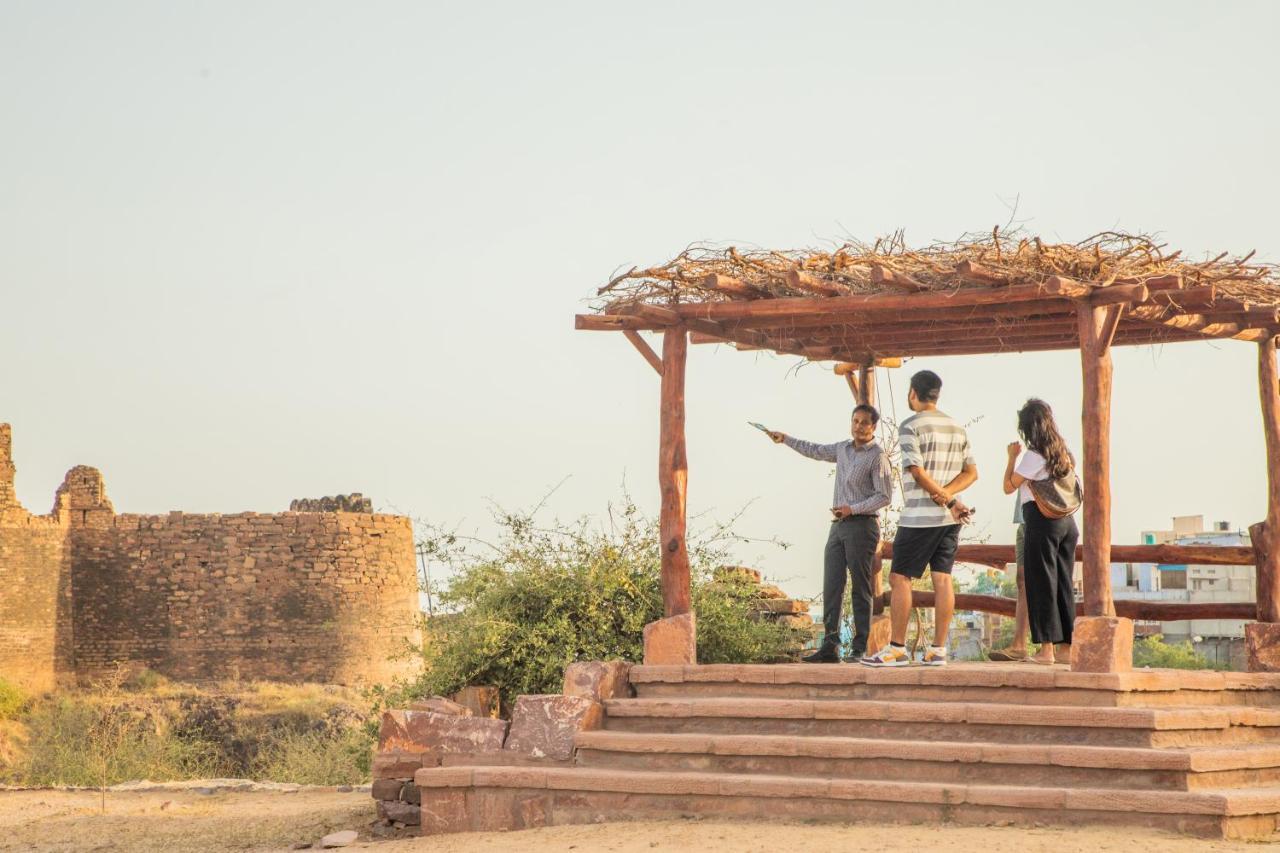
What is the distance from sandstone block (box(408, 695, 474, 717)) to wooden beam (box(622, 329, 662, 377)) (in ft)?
7.18

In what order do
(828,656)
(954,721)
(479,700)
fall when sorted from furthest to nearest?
(479,700)
(828,656)
(954,721)

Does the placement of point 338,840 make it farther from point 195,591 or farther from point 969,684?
point 195,591

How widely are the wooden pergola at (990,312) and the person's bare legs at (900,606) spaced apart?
890 millimetres

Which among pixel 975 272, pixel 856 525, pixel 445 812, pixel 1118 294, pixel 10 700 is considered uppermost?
pixel 975 272

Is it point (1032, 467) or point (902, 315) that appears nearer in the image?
point (1032, 467)

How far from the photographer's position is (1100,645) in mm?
7414

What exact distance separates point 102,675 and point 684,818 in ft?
66.3

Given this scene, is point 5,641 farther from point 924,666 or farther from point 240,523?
point 924,666

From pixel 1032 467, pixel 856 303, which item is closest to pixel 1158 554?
pixel 1032 467

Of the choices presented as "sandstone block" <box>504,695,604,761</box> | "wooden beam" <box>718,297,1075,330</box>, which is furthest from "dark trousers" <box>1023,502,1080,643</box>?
"sandstone block" <box>504,695,604,761</box>

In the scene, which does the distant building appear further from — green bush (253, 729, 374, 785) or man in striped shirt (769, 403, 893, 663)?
man in striped shirt (769, 403, 893, 663)

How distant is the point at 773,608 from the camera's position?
1023 centimetres

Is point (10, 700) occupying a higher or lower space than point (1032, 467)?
lower

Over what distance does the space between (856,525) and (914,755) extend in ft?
5.76
